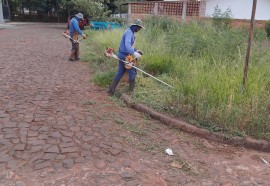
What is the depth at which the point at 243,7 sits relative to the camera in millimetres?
18859

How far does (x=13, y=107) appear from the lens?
515 centimetres

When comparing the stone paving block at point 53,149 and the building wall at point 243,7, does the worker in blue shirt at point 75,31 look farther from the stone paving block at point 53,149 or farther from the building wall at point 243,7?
the building wall at point 243,7

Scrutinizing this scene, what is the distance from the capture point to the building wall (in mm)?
18594

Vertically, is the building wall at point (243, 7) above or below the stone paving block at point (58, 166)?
above

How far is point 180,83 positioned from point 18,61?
5.97 m

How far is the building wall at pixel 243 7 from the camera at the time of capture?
732 inches

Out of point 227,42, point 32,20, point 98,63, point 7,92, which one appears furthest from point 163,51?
point 32,20

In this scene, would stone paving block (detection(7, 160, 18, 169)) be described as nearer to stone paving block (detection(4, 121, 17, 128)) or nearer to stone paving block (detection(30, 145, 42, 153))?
stone paving block (detection(30, 145, 42, 153))

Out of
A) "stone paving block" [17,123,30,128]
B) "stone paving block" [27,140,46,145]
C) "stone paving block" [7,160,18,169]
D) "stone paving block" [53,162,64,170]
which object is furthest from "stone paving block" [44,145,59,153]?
"stone paving block" [17,123,30,128]

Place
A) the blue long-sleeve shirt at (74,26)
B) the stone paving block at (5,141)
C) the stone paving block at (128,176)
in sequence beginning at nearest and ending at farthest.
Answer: the stone paving block at (128,176) < the stone paving block at (5,141) < the blue long-sleeve shirt at (74,26)

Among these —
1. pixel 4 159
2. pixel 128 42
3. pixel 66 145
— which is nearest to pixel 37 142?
pixel 66 145

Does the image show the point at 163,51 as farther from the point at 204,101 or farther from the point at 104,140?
the point at 104,140

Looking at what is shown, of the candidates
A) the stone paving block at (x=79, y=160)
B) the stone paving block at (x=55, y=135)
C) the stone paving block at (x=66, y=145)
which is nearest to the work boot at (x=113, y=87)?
the stone paving block at (x=55, y=135)

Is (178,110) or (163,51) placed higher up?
(163,51)
